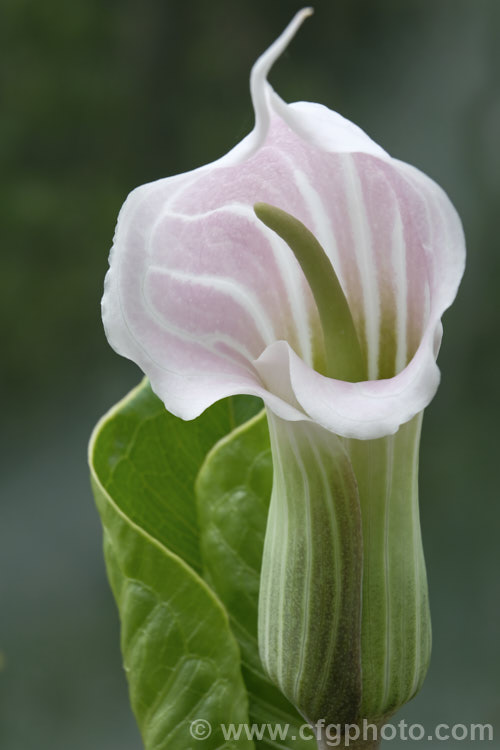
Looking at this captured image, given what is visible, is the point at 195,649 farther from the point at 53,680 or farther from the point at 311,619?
the point at 53,680

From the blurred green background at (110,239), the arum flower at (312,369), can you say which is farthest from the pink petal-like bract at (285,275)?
the blurred green background at (110,239)

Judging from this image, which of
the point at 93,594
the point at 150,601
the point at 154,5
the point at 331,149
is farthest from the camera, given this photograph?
the point at 93,594

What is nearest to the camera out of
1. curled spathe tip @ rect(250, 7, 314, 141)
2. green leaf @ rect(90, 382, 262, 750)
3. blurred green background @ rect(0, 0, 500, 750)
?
curled spathe tip @ rect(250, 7, 314, 141)

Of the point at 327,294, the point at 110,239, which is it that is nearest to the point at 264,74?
the point at 327,294

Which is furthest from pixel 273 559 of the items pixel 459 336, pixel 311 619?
pixel 459 336

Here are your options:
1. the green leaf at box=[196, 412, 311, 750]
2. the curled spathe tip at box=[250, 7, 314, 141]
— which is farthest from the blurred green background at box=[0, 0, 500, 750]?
the curled spathe tip at box=[250, 7, 314, 141]

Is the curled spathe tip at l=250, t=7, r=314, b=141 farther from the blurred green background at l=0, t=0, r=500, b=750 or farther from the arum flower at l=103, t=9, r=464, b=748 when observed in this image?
the blurred green background at l=0, t=0, r=500, b=750

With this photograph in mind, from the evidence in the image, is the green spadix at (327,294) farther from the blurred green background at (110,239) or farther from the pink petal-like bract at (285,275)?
the blurred green background at (110,239)
